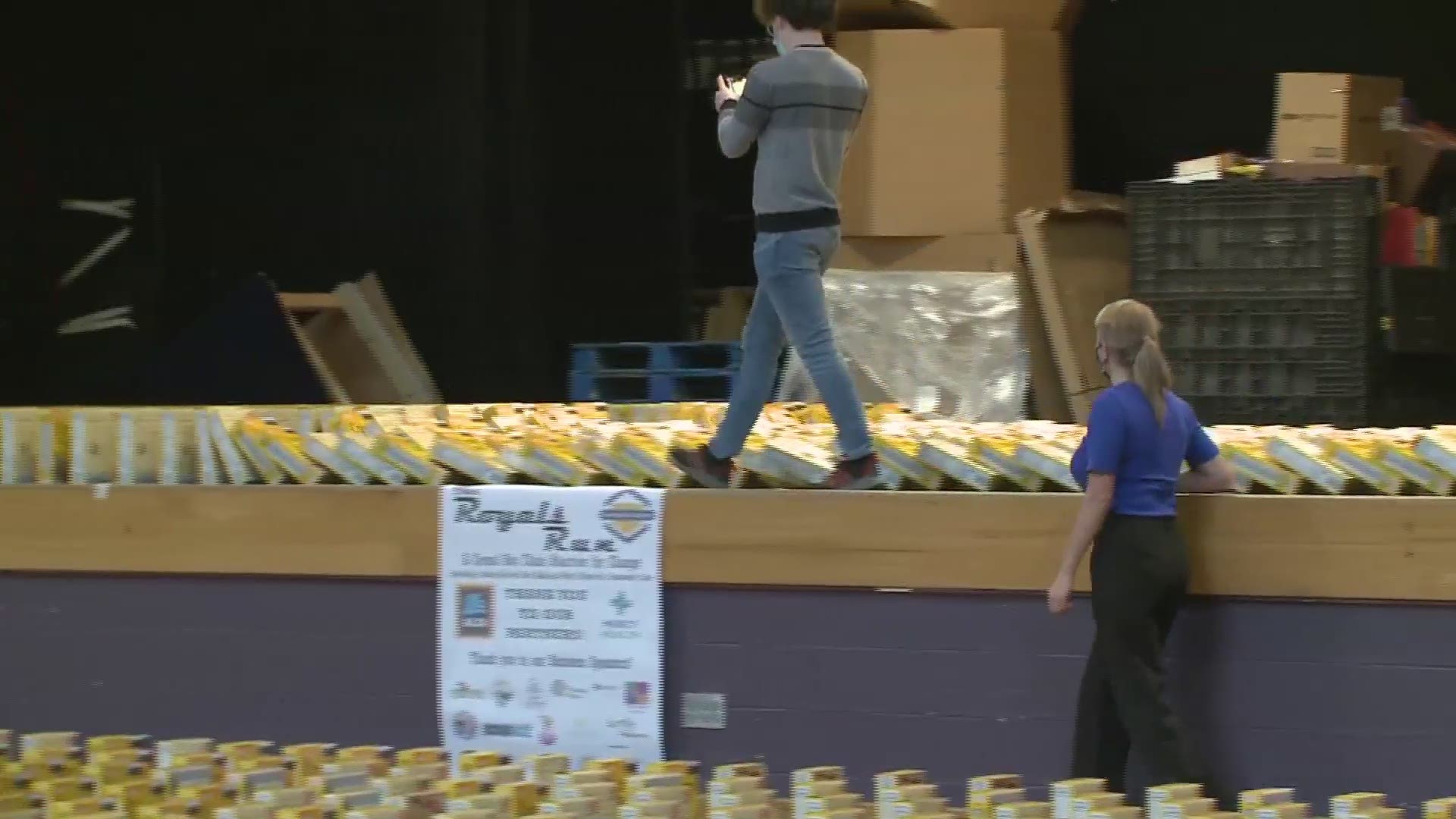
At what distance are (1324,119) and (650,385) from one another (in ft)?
9.92

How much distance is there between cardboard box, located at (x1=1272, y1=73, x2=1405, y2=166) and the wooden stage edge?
12.1ft

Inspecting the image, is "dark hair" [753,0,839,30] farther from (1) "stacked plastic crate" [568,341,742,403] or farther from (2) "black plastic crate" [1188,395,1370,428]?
(1) "stacked plastic crate" [568,341,742,403]

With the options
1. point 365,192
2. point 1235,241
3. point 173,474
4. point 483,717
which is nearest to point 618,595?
point 483,717

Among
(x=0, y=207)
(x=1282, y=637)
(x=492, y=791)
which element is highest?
(x=0, y=207)

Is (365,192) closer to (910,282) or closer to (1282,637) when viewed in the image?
(910,282)

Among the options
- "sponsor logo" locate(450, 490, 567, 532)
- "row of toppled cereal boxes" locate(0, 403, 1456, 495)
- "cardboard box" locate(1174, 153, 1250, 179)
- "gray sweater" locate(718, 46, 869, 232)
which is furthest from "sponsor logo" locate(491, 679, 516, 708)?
"cardboard box" locate(1174, 153, 1250, 179)

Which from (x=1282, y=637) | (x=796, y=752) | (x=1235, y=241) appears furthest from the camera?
(x=1235, y=241)

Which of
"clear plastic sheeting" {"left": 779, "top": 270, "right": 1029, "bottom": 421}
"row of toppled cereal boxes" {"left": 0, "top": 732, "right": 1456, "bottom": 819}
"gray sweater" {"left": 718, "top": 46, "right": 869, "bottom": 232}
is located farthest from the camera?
"clear plastic sheeting" {"left": 779, "top": 270, "right": 1029, "bottom": 421}

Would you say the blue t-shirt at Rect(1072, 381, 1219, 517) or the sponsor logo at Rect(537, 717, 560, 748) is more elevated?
the blue t-shirt at Rect(1072, 381, 1219, 517)

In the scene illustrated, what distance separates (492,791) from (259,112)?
650cm

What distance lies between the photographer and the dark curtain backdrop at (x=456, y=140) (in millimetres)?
9594

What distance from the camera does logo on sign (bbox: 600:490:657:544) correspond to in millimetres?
4746

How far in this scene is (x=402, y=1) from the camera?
9867 mm

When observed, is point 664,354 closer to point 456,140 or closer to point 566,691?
point 456,140
